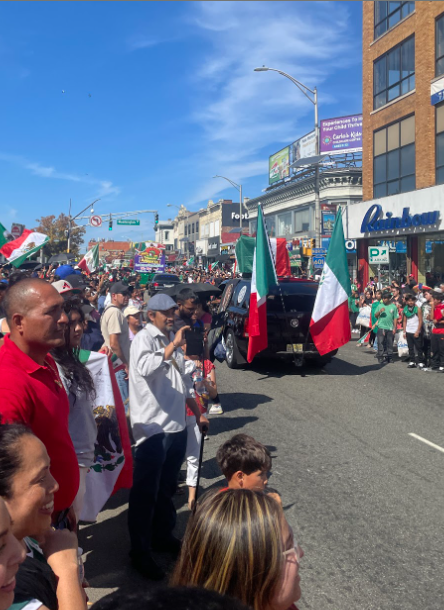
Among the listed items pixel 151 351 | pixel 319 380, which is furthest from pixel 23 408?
pixel 319 380

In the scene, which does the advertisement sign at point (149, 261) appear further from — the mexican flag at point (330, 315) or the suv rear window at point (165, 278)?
the mexican flag at point (330, 315)

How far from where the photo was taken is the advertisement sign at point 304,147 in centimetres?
4725

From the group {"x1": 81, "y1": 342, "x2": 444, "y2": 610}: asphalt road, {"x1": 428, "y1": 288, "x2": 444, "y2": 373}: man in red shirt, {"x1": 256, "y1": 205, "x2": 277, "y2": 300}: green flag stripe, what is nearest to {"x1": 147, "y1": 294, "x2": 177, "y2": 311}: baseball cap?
{"x1": 81, "y1": 342, "x2": 444, "y2": 610}: asphalt road

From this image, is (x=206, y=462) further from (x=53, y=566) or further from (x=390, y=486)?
(x=53, y=566)

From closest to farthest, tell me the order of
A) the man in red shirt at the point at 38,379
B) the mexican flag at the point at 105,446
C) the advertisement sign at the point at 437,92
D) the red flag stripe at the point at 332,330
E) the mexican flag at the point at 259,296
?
1. the man in red shirt at the point at 38,379
2. the mexican flag at the point at 105,446
3. the mexican flag at the point at 259,296
4. the red flag stripe at the point at 332,330
5. the advertisement sign at the point at 437,92

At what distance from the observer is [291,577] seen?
1.78m

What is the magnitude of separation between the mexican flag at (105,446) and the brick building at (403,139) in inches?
731

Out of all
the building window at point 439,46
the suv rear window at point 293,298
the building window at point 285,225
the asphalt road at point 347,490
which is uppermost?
the building window at point 439,46

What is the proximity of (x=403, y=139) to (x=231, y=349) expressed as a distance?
689 inches

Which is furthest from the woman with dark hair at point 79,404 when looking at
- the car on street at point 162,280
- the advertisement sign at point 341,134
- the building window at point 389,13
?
the advertisement sign at point 341,134

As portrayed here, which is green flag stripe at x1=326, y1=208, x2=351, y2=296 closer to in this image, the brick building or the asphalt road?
the asphalt road

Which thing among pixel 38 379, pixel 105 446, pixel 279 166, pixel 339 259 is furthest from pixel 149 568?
pixel 279 166

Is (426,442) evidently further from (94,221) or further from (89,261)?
(94,221)

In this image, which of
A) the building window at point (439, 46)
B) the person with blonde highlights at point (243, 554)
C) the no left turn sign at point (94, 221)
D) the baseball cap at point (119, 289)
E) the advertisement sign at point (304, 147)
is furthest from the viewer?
the no left turn sign at point (94, 221)
